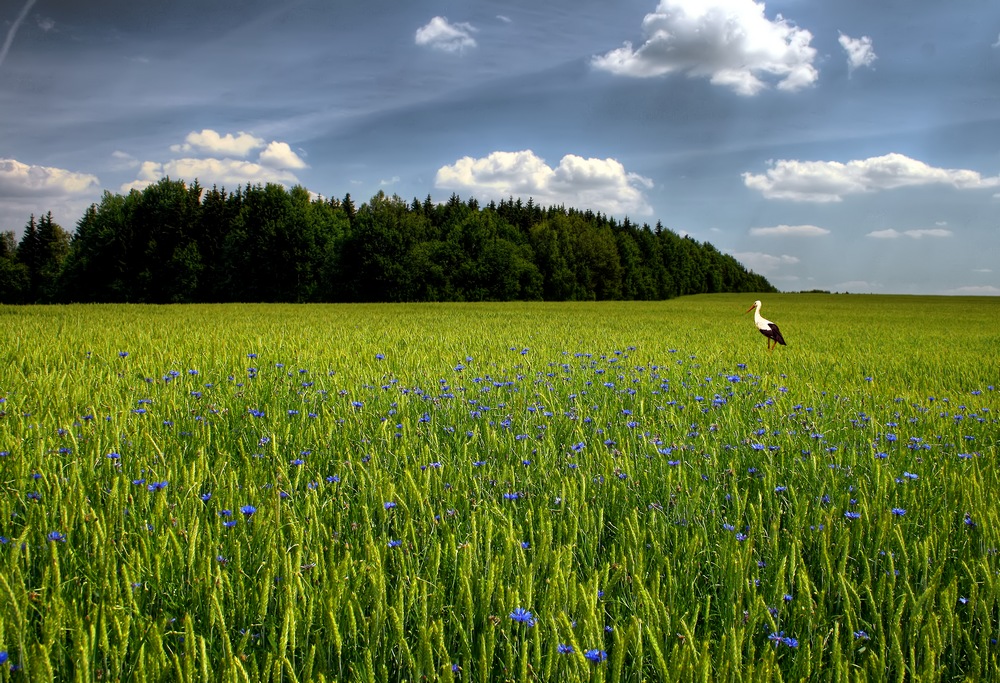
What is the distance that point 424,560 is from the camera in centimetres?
243

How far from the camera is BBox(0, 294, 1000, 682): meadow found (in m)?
1.77

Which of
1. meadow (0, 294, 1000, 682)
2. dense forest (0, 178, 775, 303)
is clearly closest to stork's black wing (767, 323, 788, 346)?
meadow (0, 294, 1000, 682)

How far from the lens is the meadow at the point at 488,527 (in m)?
1.77

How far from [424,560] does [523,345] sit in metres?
7.70

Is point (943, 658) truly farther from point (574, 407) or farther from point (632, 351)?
point (632, 351)

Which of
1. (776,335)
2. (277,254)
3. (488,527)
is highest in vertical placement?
(277,254)

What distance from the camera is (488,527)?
2084mm

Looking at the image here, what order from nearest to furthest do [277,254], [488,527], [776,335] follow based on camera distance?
1. [488,527]
2. [776,335]
3. [277,254]

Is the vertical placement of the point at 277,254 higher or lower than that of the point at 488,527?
higher

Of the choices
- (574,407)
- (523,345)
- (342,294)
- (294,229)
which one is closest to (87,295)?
(294,229)

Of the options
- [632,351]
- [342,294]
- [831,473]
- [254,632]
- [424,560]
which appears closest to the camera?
[254,632]

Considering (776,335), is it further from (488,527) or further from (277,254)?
(277,254)

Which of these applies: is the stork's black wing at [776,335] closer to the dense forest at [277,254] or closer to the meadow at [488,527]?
the meadow at [488,527]

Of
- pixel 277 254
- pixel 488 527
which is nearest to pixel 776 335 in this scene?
pixel 488 527
